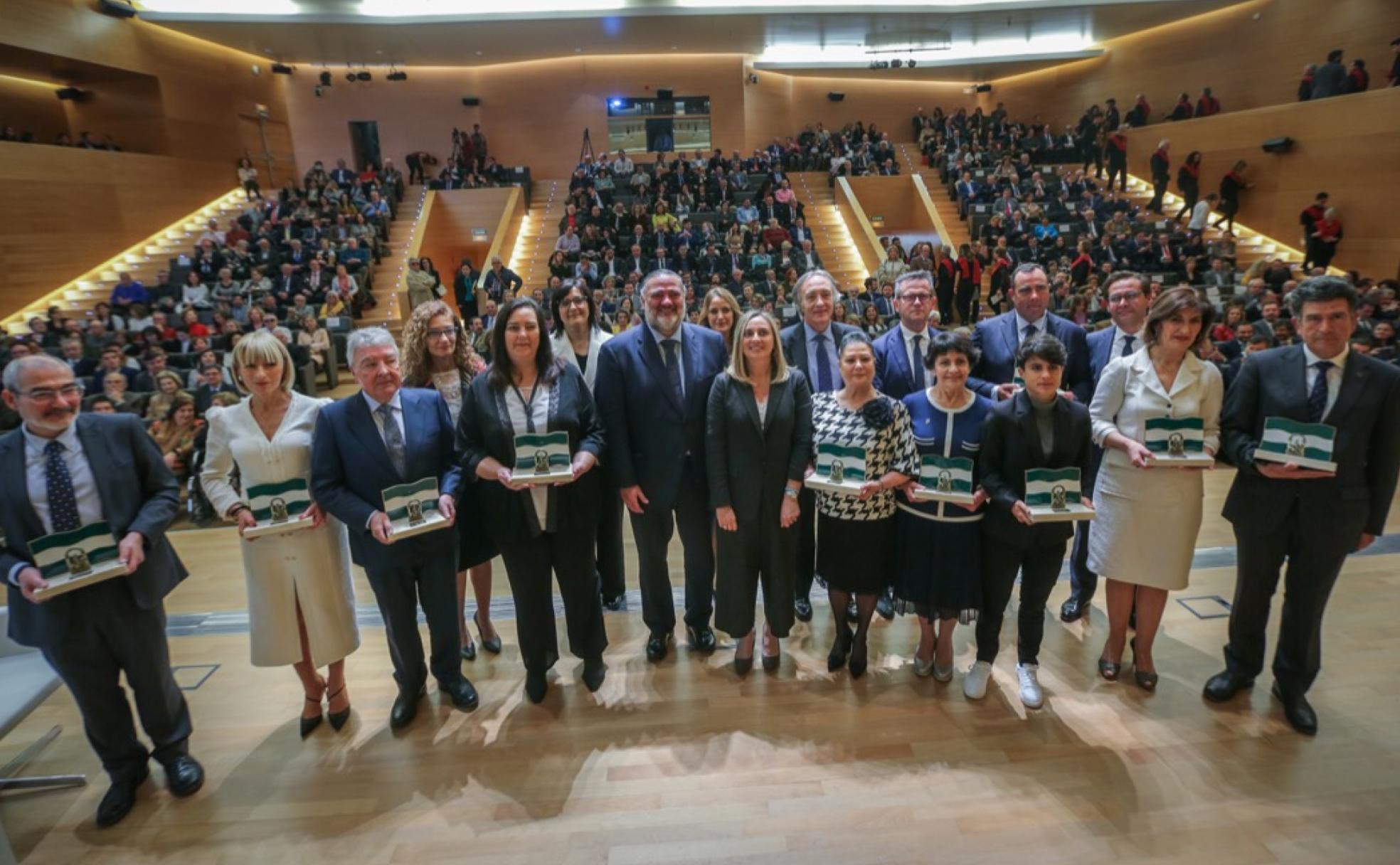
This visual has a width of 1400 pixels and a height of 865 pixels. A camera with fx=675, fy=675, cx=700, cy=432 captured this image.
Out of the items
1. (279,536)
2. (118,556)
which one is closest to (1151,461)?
(279,536)

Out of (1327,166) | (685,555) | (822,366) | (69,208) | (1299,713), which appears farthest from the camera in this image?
(69,208)

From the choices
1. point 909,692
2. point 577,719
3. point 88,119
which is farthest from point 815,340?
point 88,119

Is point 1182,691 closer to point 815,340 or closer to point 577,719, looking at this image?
point 815,340

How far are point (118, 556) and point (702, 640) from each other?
2.09m

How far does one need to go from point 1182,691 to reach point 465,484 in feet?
9.63

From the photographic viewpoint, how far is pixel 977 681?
8.68ft

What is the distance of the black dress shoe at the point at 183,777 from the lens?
2318 millimetres

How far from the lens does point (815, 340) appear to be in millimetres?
3102

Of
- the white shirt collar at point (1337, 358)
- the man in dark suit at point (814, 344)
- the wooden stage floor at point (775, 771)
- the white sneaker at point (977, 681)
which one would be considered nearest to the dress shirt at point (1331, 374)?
the white shirt collar at point (1337, 358)

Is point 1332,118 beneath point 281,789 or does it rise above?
above

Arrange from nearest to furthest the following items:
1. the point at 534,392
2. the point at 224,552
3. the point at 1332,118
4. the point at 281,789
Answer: the point at 281,789, the point at 534,392, the point at 224,552, the point at 1332,118

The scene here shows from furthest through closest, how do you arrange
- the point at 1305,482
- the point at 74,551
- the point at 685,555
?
the point at 685,555 → the point at 1305,482 → the point at 74,551

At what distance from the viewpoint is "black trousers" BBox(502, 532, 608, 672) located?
2584 mm

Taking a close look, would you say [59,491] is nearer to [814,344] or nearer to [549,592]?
[549,592]
